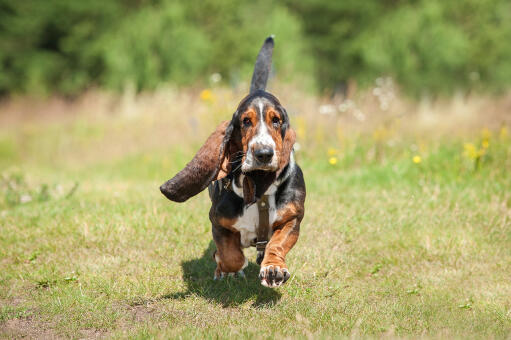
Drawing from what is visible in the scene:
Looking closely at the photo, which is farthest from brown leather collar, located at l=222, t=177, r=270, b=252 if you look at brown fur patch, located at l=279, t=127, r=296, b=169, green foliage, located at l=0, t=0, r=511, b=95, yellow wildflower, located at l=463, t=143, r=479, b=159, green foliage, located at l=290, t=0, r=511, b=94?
green foliage, located at l=290, t=0, r=511, b=94

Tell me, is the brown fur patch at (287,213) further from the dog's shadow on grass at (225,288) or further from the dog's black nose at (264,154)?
the dog's shadow on grass at (225,288)

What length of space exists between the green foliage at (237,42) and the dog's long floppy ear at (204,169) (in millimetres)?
13916

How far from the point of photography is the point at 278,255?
3.27 m

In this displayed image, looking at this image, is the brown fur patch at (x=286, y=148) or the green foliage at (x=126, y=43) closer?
the brown fur patch at (x=286, y=148)

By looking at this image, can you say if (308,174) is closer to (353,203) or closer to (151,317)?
(353,203)

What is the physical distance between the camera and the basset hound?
3150mm

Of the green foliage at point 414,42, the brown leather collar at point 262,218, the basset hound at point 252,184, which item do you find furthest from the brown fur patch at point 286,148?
the green foliage at point 414,42

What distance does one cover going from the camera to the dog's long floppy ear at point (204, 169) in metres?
3.29

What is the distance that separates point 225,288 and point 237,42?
20.8 m

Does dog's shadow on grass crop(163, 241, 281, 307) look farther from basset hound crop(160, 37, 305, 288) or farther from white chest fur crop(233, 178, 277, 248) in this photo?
white chest fur crop(233, 178, 277, 248)

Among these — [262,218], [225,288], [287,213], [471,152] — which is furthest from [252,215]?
[471,152]

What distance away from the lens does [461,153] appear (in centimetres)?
711

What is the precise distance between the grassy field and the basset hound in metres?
0.45

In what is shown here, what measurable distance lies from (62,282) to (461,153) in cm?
534
